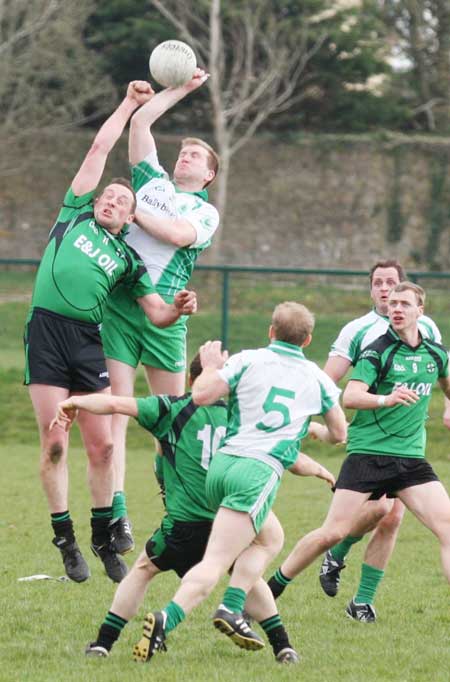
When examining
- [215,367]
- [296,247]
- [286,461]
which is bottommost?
[296,247]

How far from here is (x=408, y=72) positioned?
139 feet

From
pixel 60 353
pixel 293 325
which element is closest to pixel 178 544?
pixel 293 325

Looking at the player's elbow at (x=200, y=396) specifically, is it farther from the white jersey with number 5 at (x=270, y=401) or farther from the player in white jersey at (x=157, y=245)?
the player in white jersey at (x=157, y=245)

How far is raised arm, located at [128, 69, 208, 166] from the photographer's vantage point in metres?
8.14

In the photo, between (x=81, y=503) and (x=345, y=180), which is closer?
(x=81, y=503)

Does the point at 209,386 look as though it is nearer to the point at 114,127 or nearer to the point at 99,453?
the point at 99,453

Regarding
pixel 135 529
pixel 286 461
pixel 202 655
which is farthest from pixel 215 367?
pixel 135 529

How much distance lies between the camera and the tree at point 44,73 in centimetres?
3628

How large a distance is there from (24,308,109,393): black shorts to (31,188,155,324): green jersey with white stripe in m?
0.07

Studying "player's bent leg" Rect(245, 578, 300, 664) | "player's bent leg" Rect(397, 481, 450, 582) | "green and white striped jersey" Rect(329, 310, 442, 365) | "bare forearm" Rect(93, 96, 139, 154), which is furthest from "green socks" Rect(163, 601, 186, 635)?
"bare forearm" Rect(93, 96, 139, 154)

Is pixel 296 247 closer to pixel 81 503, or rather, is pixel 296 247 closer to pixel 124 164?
pixel 124 164

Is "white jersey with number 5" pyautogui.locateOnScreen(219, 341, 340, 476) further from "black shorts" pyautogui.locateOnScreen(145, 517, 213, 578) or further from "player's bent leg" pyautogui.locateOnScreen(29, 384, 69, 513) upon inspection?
"player's bent leg" pyautogui.locateOnScreen(29, 384, 69, 513)

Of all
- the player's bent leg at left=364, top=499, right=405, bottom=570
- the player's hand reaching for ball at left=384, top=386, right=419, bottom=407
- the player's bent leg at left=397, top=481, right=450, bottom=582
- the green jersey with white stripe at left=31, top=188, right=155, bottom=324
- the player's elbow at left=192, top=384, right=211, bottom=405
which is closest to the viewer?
the player's elbow at left=192, top=384, right=211, bottom=405

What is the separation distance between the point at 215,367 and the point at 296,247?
112ft
